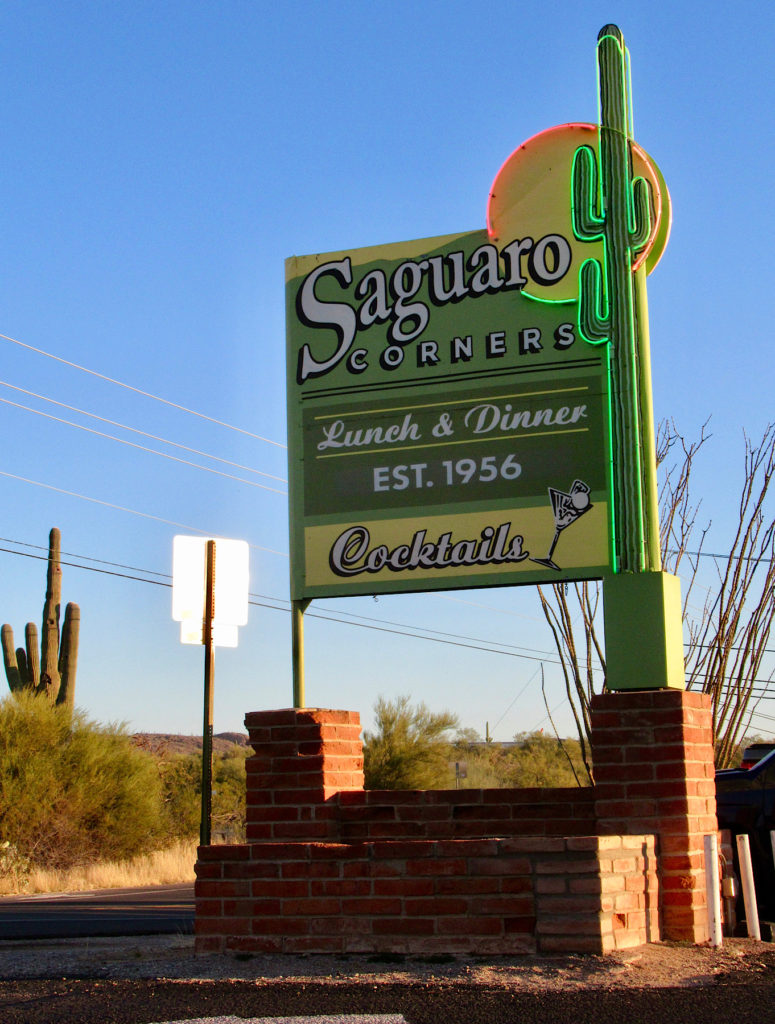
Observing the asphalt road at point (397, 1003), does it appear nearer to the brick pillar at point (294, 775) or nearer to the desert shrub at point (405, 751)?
the brick pillar at point (294, 775)

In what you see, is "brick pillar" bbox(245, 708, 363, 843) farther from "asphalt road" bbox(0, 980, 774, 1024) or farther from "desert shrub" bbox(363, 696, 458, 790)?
"desert shrub" bbox(363, 696, 458, 790)

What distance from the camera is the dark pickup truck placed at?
9219mm

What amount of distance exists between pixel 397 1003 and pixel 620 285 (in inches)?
183

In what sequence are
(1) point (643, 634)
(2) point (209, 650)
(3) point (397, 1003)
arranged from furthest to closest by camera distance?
1. (2) point (209, 650)
2. (1) point (643, 634)
3. (3) point (397, 1003)

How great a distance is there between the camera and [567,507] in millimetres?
7414

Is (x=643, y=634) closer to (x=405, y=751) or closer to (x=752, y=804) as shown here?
(x=752, y=804)

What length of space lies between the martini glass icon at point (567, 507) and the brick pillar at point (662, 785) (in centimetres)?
106

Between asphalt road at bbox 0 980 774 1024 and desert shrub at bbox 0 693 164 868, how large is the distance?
17207 millimetres

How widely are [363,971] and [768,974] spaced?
6.51ft

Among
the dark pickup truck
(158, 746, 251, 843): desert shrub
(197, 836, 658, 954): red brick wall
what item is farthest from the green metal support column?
(158, 746, 251, 843): desert shrub

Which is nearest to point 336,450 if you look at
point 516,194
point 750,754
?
point 516,194

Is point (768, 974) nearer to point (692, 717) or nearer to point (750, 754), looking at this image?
point (692, 717)

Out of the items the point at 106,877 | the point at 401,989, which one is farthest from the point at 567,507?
the point at 106,877

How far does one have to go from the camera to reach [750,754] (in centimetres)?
1153
